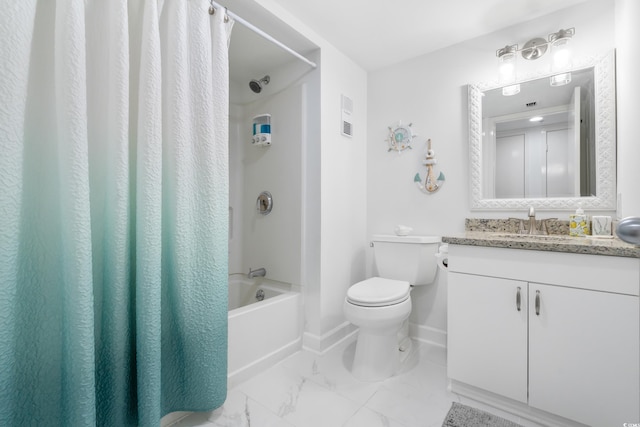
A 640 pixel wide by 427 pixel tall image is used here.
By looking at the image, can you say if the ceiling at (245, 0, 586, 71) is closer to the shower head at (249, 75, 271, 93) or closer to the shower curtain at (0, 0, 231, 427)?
the shower head at (249, 75, 271, 93)

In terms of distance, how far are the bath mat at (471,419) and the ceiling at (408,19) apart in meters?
2.17

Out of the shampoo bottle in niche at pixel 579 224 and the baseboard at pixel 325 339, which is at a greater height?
the shampoo bottle in niche at pixel 579 224

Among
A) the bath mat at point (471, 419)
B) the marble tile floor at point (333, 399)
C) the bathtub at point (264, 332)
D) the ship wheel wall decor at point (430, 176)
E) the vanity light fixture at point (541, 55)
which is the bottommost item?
the marble tile floor at point (333, 399)

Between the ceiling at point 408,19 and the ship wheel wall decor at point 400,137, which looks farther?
the ship wheel wall decor at point 400,137

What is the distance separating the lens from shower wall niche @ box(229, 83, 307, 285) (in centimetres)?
214

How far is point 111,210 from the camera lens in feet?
3.32

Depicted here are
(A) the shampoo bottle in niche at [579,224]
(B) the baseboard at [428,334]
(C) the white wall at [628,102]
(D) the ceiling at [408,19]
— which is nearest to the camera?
(C) the white wall at [628,102]

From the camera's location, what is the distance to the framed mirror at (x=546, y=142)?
159 cm

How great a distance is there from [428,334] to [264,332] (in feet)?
3.98

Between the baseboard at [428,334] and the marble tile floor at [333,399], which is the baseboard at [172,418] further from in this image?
the baseboard at [428,334]

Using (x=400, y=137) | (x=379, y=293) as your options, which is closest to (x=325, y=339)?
(x=379, y=293)

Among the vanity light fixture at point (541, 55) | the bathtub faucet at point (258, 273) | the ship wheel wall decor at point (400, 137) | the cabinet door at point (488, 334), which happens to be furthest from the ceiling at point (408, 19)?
Result: the bathtub faucet at point (258, 273)

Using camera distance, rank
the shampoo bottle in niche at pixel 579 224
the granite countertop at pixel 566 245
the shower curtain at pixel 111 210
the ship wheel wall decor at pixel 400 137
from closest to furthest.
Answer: the shower curtain at pixel 111 210
the granite countertop at pixel 566 245
the shampoo bottle in niche at pixel 579 224
the ship wheel wall decor at pixel 400 137

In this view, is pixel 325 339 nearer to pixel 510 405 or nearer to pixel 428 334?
pixel 428 334
